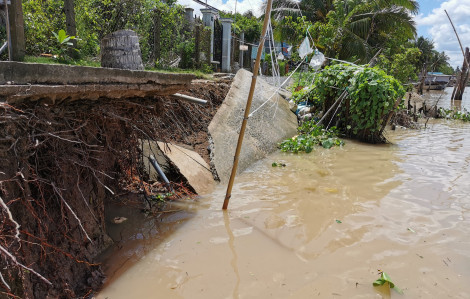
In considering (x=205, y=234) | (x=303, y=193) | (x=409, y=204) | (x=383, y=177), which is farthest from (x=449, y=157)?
(x=205, y=234)

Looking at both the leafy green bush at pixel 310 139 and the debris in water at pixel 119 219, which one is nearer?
the debris in water at pixel 119 219

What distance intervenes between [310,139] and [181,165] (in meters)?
3.23

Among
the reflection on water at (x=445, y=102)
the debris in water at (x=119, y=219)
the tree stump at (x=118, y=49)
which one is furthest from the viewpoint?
the reflection on water at (x=445, y=102)

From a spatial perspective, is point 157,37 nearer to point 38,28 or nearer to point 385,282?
point 38,28

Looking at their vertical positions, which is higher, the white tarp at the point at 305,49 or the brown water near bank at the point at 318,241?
the white tarp at the point at 305,49

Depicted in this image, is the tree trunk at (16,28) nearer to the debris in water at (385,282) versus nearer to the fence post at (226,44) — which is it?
the debris in water at (385,282)

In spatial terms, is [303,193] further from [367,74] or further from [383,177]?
[367,74]

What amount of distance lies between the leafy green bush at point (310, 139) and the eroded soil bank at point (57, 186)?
344 cm

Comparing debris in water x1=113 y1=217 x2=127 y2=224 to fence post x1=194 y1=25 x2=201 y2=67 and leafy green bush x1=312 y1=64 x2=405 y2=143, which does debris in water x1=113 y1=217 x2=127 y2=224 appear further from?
fence post x1=194 y1=25 x2=201 y2=67

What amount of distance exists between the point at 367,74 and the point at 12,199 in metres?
6.56

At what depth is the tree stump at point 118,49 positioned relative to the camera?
2756 millimetres

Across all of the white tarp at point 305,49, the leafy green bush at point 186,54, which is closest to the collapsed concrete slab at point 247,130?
the white tarp at point 305,49

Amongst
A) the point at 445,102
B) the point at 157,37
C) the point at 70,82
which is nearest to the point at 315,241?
the point at 70,82

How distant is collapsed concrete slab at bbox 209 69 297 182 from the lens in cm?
474
